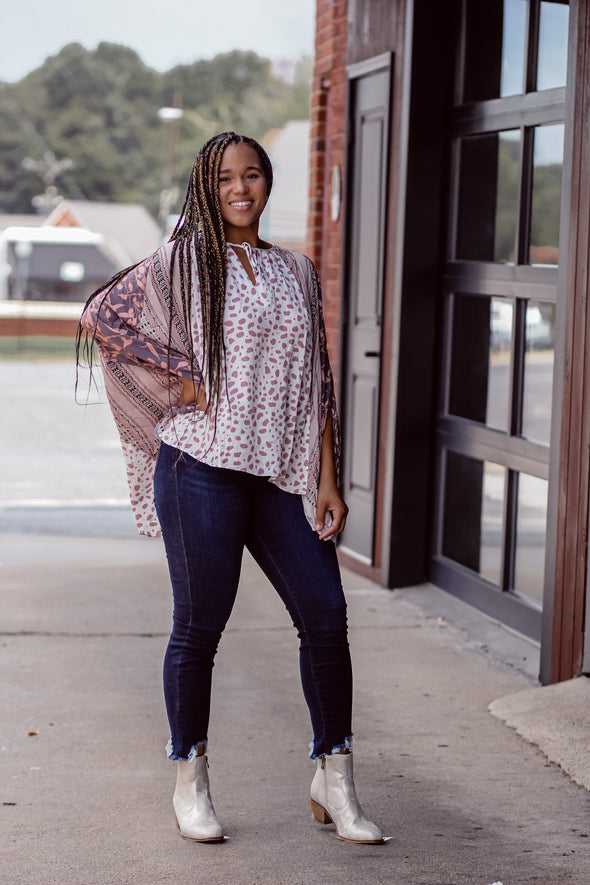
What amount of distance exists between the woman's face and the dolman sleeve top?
0.27 feet

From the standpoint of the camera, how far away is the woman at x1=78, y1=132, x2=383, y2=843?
3041 millimetres

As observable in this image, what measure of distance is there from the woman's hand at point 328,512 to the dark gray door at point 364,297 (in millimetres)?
3075

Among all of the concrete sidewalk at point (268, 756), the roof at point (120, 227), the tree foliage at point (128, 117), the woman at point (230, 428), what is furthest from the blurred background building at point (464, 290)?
the tree foliage at point (128, 117)

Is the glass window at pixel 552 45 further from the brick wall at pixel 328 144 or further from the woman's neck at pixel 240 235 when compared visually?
the woman's neck at pixel 240 235

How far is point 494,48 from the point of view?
17.7 ft

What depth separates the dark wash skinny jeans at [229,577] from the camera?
10.1 feet

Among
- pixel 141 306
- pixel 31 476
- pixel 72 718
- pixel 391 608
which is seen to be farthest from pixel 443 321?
pixel 31 476

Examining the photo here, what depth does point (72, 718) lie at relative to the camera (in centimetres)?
423

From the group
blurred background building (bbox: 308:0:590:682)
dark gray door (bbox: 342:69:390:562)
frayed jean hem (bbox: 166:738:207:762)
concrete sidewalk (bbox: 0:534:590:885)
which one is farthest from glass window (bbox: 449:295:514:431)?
frayed jean hem (bbox: 166:738:207:762)

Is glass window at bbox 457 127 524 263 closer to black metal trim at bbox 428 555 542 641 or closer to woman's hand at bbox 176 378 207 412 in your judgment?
black metal trim at bbox 428 555 542 641

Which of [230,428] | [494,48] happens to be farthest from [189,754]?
[494,48]

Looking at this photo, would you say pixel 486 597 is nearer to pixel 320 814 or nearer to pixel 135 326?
pixel 320 814

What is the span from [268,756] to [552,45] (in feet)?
9.51

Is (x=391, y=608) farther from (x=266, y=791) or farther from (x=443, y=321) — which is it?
(x=266, y=791)
